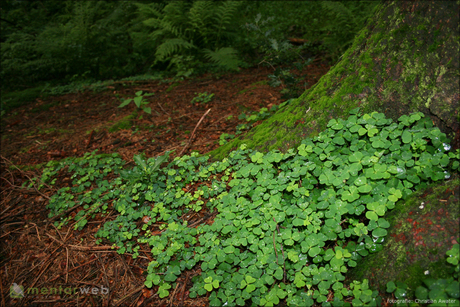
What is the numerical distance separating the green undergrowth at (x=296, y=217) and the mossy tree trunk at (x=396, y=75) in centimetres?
13

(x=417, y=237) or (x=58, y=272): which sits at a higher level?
(x=417, y=237)

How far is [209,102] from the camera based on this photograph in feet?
16.5

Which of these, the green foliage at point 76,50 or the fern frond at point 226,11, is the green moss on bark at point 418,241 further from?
the green foliage at point 76,50

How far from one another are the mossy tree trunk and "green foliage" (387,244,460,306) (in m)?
0.88

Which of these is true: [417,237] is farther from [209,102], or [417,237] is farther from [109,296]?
[209,102]

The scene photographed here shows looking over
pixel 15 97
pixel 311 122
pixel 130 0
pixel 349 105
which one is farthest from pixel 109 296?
pixel 130 0

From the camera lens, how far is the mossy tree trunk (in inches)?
74.5

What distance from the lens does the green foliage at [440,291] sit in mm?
1400

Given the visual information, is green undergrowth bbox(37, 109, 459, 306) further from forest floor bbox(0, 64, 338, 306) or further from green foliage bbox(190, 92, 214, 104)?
green foliage bbox(190, 92, 214, 104)

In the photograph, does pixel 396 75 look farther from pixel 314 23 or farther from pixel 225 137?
pixel 314 23

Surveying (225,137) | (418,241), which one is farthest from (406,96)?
(225,137)

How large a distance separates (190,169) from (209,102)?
228cm

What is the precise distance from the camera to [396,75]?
6.99ft

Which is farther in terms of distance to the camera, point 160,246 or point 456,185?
point 160,246
